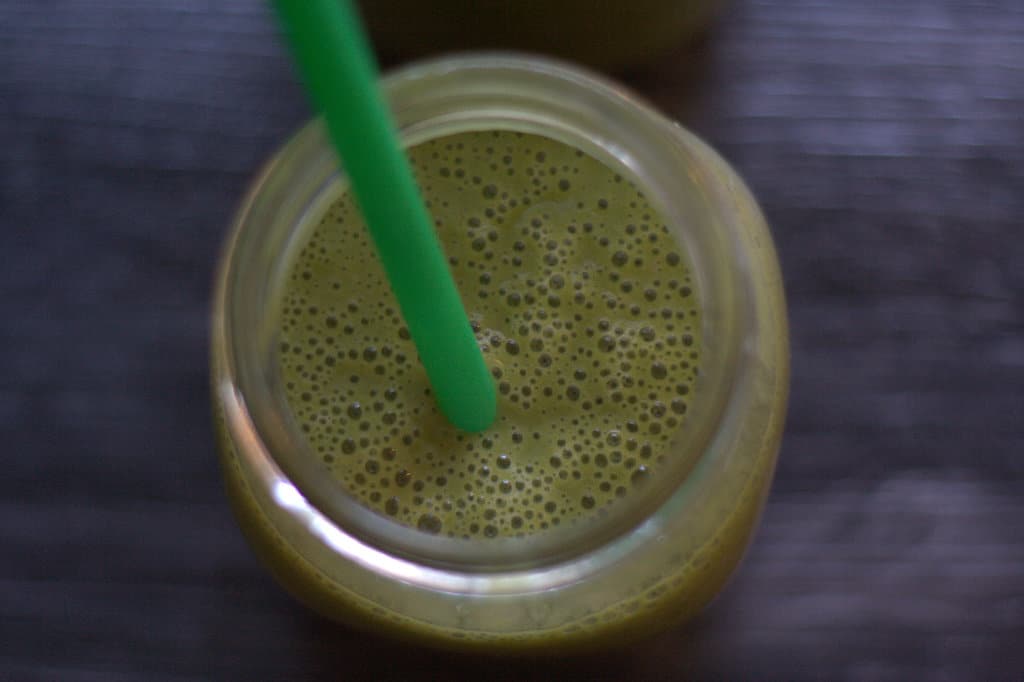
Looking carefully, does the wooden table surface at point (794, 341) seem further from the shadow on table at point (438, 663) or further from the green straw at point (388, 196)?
the green straw at point (388, 196)

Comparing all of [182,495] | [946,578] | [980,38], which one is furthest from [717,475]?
[980,38]

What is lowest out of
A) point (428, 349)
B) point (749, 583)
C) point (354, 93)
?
point (749, 583)

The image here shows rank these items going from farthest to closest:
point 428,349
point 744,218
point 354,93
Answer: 1. point 744,218
2. point 428,349
3. point 354,93

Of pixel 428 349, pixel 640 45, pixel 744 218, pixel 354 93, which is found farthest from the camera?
pixel 640 45

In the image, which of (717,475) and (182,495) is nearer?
(717,475)

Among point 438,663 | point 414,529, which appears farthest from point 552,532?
point 438,663

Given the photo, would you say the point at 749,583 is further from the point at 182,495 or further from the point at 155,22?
the point at 155,22

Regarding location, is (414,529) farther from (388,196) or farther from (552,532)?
(388,196)
